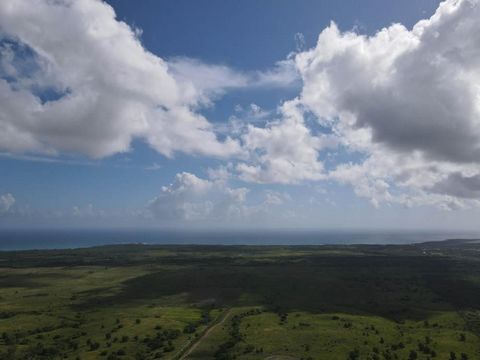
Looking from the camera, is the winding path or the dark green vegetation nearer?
the winding path

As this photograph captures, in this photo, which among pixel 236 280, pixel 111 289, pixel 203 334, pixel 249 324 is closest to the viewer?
pixel 203 334

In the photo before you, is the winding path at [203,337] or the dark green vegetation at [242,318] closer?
the winding path at [203,337]

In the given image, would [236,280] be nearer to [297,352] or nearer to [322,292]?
[322,292]

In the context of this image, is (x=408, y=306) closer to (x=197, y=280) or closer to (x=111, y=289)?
(x=197, y=280)

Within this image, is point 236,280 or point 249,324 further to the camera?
point 236,280

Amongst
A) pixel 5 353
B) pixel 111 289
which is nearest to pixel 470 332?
pixel 5 353

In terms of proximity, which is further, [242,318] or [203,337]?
[242,318]

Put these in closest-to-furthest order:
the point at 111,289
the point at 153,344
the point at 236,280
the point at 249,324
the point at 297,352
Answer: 1. the point at 297,352
2. the point at 153,344
3. the point at 249,324
4. the point at 111,289
5. the point at 236,280
